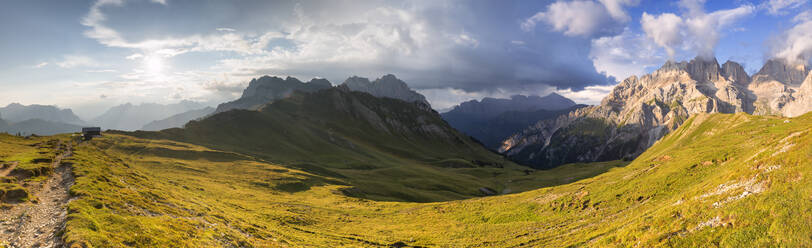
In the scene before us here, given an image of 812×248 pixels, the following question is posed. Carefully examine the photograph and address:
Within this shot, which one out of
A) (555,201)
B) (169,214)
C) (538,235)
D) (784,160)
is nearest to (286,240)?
(169,214)

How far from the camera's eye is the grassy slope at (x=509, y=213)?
22.2 meters

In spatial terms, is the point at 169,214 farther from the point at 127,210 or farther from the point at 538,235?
the point at 538,235

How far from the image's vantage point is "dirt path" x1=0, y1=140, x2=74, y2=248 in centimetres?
2567

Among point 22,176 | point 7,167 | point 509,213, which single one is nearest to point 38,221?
point 22,176

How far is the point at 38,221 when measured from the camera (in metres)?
29.5

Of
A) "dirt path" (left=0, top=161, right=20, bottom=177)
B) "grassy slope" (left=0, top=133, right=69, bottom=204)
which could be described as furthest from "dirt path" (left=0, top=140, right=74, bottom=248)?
"dirt path" (left=0, top=161, right=20, bottom=177)

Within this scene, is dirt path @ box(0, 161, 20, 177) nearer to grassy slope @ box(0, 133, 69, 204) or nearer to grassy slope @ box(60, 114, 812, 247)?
grassy slope @ box(0, 133, 69, 204)

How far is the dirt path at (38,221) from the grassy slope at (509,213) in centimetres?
141

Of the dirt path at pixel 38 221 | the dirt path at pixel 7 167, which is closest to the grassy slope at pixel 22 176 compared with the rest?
the dirt path at pixel 7 167

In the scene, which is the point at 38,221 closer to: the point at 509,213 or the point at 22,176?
the point at 22,176

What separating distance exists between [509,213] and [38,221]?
61.3m

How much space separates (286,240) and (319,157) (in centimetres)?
14682

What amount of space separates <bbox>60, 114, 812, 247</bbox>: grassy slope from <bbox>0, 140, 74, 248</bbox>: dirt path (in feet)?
4.64

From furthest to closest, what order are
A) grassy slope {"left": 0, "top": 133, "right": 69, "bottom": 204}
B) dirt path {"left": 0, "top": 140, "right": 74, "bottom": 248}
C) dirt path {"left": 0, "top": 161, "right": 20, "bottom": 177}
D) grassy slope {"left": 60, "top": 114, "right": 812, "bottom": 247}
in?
1. dirt path {"left": 0, "top": 161, "right": 20, "bottom": 177}
2. grassy slope {"left": 0, "top": 133, "right": 69, "bottom": 204}
3. dirt path {"left": 0, "top": 140, "right": 74, "bottom": 248}
4. grassy slope {"left": 60, "top": 114, "right": 812, "bottom": 247}
